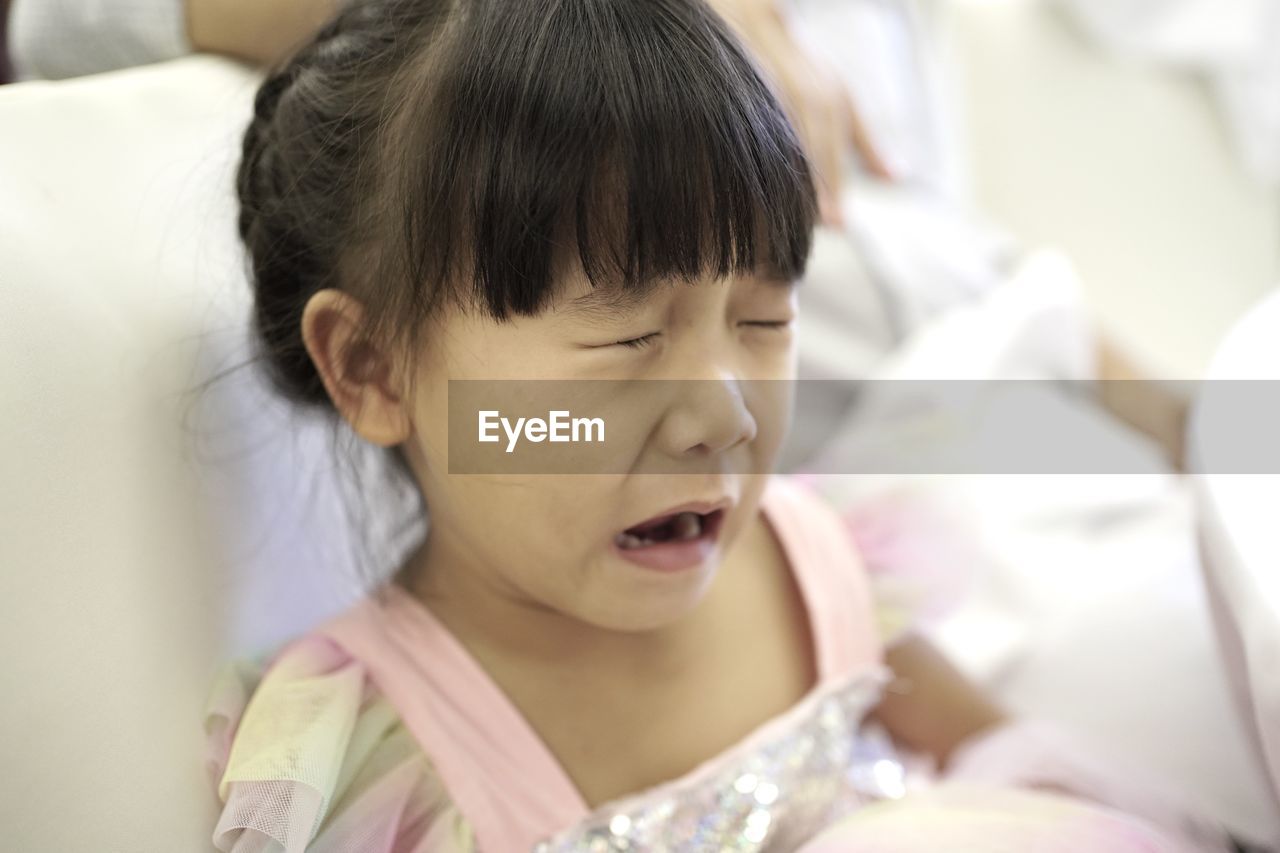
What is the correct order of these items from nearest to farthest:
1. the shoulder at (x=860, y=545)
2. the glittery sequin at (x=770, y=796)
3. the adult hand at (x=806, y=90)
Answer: the glittery sequin at (x=770, y=796) → the shoulder at (x=860, y=545) → the adult hand at (x=806, y=90)

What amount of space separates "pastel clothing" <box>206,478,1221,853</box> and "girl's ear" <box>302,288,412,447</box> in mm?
107

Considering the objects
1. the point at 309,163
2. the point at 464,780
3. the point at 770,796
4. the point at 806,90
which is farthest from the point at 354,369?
the point at 806,90

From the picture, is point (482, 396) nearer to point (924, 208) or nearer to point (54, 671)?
point (54, 671)

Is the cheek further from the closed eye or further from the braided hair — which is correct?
the braided hair

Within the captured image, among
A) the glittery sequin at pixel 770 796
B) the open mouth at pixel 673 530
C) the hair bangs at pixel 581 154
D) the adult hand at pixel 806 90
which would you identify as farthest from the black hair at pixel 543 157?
the adult hand at pixel 806 90

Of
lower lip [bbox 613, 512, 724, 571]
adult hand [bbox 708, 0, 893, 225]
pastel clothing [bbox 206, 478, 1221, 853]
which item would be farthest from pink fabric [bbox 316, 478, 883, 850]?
adult hand [bbox 708, 0, 893, 225]

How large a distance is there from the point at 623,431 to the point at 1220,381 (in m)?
0.32

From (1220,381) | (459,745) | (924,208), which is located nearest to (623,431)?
(459,745)

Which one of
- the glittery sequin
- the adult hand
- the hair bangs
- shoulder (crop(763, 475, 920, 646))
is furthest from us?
the adult hand

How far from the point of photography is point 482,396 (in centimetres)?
50

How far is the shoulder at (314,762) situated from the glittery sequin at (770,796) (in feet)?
0.23

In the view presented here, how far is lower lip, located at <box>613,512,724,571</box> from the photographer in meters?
0.53

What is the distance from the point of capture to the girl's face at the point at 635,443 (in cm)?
48

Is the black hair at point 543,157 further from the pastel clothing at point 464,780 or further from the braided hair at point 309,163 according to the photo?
the pastel clothing at point 464,780
